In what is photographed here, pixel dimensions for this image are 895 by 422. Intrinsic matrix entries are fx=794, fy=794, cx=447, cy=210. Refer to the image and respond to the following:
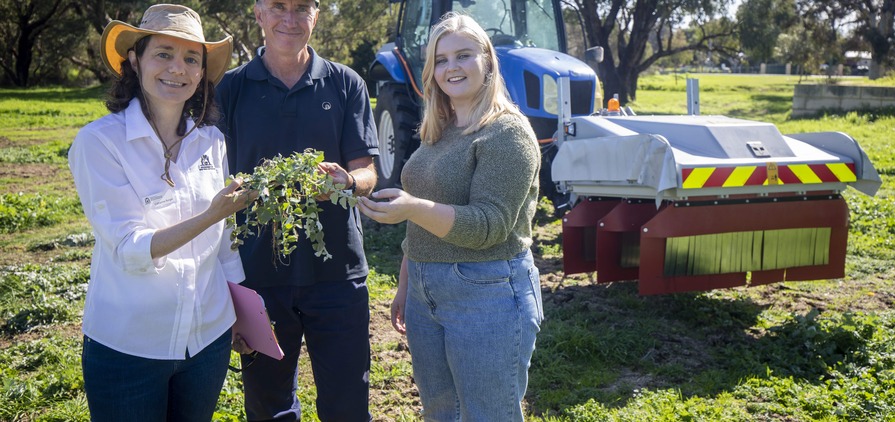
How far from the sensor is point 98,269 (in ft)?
7.77

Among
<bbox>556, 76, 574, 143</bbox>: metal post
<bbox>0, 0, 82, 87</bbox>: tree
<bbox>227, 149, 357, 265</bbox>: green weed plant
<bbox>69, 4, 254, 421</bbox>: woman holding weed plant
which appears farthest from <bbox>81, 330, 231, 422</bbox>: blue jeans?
<bbox>0, 0, 82, 87</bbox>: tree

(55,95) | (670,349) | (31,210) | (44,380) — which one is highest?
(55,95)

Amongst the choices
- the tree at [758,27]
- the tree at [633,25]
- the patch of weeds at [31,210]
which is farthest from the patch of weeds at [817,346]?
the tree at [758,27]

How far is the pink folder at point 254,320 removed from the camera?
8.79 feet

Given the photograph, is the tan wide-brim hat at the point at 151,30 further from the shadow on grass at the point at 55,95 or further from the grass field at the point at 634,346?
the shadow on grass at the point at 55,95

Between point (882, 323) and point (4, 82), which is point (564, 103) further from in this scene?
point (4, 82)

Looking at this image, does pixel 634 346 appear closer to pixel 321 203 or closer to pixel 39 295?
pixel 321 203

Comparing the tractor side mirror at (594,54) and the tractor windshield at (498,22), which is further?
the tractor windshield at (498,22)

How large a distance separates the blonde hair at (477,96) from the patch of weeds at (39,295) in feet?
12.2

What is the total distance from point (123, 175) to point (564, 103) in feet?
15.6

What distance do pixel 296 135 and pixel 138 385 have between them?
41.2 inches

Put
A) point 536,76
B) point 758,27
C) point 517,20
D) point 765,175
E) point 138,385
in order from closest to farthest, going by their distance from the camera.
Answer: point 138,385 < point 765,175 < point 536,76 < point 517,20 < point 758,27

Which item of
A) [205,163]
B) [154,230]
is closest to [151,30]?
[205,163]

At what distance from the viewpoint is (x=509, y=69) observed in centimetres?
791
